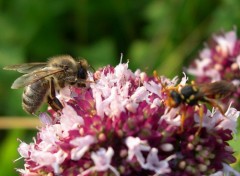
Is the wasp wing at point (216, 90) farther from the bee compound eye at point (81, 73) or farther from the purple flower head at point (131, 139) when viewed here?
the bee compound eye at point (81, 73)

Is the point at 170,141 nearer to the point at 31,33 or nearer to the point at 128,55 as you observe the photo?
the point at 128,55

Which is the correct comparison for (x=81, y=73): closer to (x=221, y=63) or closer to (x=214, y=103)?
(x=214, y=103)

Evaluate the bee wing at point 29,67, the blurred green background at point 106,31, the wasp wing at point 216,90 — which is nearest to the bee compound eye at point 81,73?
the bee wing at point 29,67

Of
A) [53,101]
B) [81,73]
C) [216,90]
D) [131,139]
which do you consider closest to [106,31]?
[81,73]

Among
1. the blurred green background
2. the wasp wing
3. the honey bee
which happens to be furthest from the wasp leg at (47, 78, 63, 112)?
the blurred green background

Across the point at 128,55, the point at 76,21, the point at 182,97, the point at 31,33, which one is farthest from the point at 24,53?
the point at 182,97

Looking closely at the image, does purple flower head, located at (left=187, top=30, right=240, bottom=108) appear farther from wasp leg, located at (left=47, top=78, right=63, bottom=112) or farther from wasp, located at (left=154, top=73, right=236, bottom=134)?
wasp leg, located at (left=47, top=78, right=63, bottom=112)
